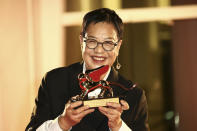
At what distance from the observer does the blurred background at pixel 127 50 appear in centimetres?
241

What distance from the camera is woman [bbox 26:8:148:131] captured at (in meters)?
1.20

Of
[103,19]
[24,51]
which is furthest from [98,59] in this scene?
[24,51]

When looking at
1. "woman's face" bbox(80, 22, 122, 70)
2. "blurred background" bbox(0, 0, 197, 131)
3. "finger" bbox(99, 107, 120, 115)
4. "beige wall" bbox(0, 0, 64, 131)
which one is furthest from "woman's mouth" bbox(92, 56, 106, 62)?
"beige wall" bbox(0, 0, 64, 131)

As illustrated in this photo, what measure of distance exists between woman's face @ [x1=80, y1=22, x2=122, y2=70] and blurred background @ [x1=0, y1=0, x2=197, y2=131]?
1.27 metres

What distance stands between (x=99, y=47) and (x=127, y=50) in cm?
131

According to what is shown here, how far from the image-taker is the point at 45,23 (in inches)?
104

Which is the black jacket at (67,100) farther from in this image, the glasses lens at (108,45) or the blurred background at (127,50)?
the blurred background at (127,50)

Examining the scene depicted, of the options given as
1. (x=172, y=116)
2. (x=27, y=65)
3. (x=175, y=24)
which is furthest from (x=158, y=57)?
(x=27, y=65)

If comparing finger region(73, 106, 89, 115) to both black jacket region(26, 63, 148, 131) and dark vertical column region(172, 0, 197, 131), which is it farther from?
dark vertical column region(172, 0, 197, 131)

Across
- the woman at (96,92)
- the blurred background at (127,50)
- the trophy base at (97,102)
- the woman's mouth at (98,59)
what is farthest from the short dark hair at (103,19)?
the blurred background at (127,50)

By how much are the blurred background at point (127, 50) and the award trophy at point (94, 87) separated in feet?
4.43

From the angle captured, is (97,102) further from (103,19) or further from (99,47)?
(103,19)

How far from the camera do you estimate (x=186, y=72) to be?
2.40 meters

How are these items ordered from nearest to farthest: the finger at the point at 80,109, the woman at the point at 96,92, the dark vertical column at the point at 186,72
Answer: the finger at the point at 80,109, the woman at the point at 96,92, the dark vertical column at the point at 186,72
